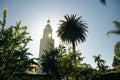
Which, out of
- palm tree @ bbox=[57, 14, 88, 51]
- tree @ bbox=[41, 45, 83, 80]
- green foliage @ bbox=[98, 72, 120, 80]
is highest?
palm tree @ bbox=[57, 14, 88, 51]

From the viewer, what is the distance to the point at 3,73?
13906 mm

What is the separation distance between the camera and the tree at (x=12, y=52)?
14.0 metres

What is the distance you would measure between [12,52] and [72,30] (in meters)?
28.1

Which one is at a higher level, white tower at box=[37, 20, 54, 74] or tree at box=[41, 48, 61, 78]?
white tower at box=[37, 20, 54, 74]

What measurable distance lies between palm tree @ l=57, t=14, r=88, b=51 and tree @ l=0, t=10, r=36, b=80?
25.0 metres

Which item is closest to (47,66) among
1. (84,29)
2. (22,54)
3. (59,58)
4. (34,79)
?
(59,58)

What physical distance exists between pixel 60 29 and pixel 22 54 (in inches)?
1119

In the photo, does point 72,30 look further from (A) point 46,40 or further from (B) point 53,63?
(A) point 46,40

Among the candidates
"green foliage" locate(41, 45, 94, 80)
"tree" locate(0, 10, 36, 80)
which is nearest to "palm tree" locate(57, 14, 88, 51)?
"green foliage" locate(41, 45, 94, 80)

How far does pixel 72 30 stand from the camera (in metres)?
41.5

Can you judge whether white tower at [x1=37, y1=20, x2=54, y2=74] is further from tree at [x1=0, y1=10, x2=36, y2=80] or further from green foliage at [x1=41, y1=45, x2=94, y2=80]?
tree at [x1=0, y1=10, x2=36, y2=80]

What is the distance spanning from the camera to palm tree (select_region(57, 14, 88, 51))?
41219 millimetres

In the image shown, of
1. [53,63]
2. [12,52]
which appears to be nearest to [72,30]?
[53,63]

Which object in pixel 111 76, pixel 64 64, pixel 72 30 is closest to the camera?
pixel 64 64
